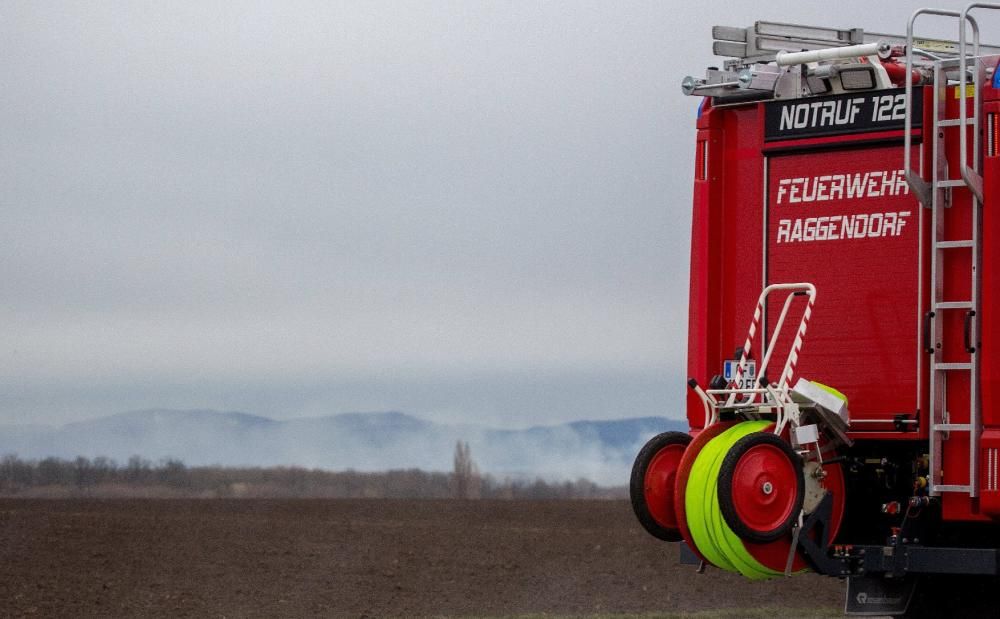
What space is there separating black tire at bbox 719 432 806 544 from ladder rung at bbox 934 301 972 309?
1.13m

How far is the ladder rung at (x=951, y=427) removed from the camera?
865 cm

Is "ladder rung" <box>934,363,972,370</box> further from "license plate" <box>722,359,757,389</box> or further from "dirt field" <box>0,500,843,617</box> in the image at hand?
"dirt field" <box>0,500,843,617</box>

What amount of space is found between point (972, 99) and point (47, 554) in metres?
10.9

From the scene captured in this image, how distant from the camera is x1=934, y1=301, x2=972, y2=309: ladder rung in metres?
8.69

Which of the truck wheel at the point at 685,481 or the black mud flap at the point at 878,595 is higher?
the truck wheel at the point at 685,481

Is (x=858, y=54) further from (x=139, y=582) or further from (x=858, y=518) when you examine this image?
(x=139, y=582)

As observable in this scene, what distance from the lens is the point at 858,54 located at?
361 inches

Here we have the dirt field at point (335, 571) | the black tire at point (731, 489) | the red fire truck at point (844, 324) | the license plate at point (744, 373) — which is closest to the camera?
the black tire at point (731, 489)

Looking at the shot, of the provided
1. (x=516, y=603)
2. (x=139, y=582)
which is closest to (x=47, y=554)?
(x=139, y=582)

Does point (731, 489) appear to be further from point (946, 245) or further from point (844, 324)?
point (946, 245)

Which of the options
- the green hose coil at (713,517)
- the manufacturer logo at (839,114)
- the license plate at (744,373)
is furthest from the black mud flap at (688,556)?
the manufacturer logo at (839,114)

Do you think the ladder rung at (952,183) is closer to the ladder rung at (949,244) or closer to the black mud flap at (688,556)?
the ladder rung at (949,244)

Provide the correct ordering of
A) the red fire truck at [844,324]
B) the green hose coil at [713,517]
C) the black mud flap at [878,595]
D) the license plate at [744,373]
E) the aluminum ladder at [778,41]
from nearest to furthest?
the green hose coil at [713,517] < the red fire truck at [844,324] < the black mud flap at [878,595] < the license plate at [744,373] < the aluminum ladder at [778,41]

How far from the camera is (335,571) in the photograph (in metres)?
16.8
